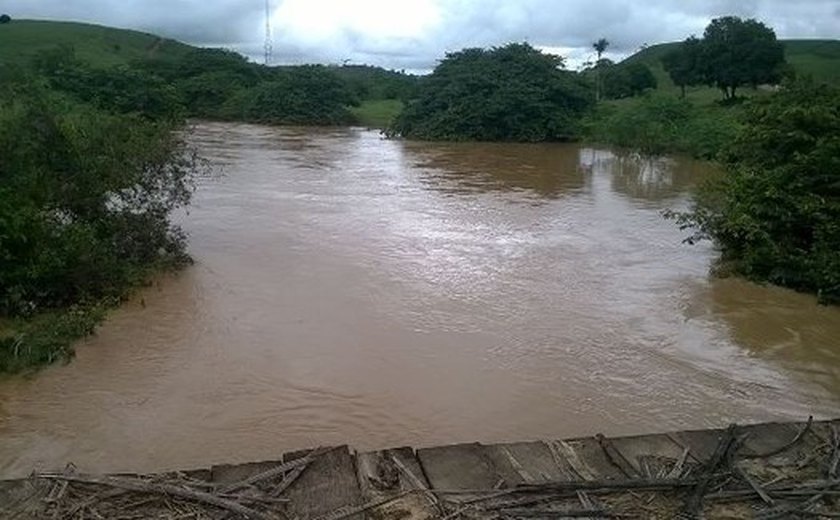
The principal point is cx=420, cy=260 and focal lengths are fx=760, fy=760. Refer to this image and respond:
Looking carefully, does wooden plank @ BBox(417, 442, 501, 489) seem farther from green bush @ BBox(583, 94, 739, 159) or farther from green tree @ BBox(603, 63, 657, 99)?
green tree @ BBox(603, 63, 657, 99)

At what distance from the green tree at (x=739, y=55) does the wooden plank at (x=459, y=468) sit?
4071 cm

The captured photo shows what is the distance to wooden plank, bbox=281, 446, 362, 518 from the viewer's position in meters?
3.62

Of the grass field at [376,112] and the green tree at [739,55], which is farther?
the grass field at [376,112]

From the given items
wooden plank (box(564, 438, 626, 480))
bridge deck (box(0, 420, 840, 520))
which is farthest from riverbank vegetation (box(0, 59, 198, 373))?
wooden plank (box(564, 438, 626, 480))

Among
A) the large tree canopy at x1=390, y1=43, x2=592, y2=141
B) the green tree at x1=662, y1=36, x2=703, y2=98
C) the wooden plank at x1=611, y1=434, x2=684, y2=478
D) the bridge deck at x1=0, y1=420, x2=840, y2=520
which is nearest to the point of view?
the bridge deck at x1=0, y1=420, x2=840, y2=520

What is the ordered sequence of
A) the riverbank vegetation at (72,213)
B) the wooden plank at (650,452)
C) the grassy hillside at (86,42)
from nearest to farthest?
the wooden plank at (650,452) < the riverbank vegetation at (72,213) < the grassy hillside at (86,42)

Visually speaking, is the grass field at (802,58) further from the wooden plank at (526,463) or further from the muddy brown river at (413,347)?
the wooden plank at (526,463)

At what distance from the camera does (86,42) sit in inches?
2381

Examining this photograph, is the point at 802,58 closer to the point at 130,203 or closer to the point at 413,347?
the point at 130,203

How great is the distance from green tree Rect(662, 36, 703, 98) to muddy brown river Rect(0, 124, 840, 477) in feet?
100

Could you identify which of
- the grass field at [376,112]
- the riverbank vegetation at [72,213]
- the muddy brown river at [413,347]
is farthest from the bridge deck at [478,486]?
the grass field at [376,112]

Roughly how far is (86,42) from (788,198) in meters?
61.3

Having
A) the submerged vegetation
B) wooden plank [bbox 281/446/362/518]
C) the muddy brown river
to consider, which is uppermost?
the submerged vegetation

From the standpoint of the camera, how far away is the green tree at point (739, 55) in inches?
1572
